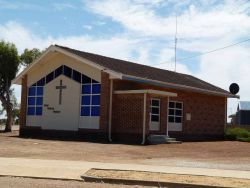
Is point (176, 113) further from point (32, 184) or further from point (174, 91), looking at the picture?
point (32, 184)

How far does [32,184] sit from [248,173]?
601 cm

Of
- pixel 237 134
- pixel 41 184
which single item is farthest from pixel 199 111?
pixel 41 184

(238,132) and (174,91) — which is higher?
(174,91)

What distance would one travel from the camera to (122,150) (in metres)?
22.6

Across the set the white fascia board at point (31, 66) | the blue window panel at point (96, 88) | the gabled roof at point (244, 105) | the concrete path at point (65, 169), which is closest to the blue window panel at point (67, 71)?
the white fascia board at point (31, 66)

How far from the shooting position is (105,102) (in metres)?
29.7

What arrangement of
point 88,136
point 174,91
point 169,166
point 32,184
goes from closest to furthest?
1. point 32,184
2. point 169,166
3. point 88,136
4. point 174,91

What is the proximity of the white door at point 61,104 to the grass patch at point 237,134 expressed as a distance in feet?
39.1

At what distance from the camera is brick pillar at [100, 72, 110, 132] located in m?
29.6

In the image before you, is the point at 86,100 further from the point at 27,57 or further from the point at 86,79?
the point at 27,57

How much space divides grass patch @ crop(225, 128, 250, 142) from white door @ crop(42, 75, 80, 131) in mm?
11903

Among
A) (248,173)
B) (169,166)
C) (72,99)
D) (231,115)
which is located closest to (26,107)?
(72,99)

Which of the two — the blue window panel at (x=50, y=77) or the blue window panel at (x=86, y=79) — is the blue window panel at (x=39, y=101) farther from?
the blue window panel at (x=86, y=79)

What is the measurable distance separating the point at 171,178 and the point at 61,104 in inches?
791
